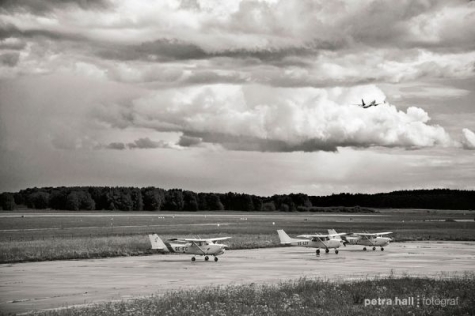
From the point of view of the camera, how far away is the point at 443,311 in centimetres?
2339

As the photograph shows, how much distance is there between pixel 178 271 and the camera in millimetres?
41250

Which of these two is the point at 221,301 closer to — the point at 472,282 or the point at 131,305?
the point at 131,305

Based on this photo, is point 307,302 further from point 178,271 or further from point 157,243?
point 157,243

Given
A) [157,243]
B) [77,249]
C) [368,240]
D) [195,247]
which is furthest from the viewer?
[368,240]

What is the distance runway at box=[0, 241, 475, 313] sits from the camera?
98.2 feet

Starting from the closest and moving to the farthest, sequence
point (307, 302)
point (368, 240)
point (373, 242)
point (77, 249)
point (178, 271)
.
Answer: point (307, 302)
point (178, 271)
point (77, 249)
point (373, 242)
point (368, 240)

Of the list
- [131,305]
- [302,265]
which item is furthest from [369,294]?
[302,265]

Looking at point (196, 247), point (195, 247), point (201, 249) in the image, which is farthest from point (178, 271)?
point (195, 247)

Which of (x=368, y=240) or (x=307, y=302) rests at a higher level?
(x=368, y=240)

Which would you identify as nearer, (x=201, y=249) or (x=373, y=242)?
(x=201, y=249)

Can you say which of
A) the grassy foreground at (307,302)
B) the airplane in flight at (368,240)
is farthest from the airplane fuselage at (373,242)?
the grassy foreground at (307,302)

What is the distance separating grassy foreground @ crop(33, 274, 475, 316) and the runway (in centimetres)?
423

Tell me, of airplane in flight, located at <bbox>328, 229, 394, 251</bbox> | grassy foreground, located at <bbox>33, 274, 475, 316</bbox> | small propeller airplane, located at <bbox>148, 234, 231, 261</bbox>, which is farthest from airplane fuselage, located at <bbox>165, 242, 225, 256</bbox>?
grassy foreground, located at <bbox>33, 274, 475, 316</bbox>

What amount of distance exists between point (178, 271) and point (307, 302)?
56.8 ft
